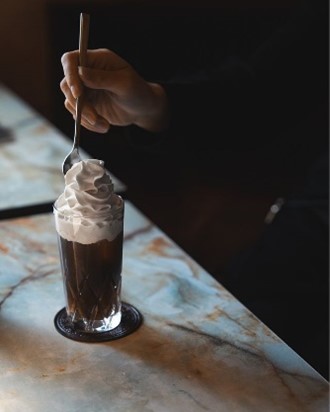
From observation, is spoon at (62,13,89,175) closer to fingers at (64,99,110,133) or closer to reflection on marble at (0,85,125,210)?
fingers at (64,99,110,133)

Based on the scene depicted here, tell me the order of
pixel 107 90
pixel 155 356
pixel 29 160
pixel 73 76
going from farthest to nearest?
1. pixel 29 160
2. pixel 107 90
3. pixel 73 76
4. pixel 155 356

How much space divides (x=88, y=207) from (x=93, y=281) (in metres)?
0.11

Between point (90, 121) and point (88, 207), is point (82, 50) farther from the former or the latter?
point (88, 207)

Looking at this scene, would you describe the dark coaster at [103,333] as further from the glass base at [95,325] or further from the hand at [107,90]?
the hand at [107,90]

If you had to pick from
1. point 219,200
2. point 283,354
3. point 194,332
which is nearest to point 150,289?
point 194,332

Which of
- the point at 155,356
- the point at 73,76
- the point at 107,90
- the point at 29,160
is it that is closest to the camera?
the point at 155,356

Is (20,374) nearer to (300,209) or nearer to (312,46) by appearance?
(300,209)

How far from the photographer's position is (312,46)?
5.95ft

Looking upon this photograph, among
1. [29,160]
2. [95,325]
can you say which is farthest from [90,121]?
[29,160]

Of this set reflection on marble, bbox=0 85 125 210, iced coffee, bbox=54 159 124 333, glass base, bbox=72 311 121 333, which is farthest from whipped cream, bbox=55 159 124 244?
reflection on marble, bbox=0 85 125 210

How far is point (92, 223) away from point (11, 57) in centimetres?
289

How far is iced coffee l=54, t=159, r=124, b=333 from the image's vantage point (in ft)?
3.17

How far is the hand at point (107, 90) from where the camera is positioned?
1.07 m

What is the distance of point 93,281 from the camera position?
100cm
